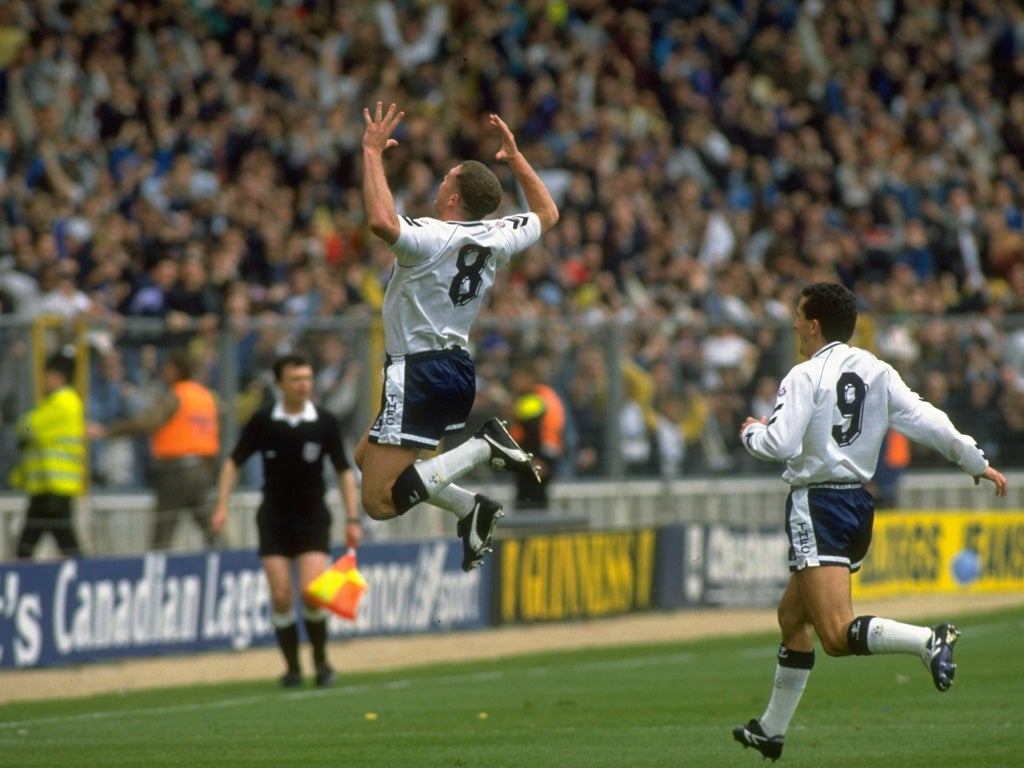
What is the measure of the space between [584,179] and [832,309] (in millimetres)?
13959

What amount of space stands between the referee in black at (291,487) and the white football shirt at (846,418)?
5703 mm

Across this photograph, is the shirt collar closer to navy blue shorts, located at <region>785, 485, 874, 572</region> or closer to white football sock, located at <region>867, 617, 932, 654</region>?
navy blue shorts, located at <region>785, 485, 874, 572</region>

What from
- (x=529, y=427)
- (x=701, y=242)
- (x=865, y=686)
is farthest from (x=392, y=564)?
(x=701, y=242)

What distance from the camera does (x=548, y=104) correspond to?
24.2 meters

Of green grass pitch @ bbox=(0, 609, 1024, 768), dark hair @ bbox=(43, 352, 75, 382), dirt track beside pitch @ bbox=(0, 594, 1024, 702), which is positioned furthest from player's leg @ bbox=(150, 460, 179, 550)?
green grass pitch @ bbox=(0, 609, 1024, 768)

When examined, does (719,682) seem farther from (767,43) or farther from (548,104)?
(767,43)

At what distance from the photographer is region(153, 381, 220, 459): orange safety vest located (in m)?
17.6

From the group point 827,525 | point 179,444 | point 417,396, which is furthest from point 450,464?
point 179,444

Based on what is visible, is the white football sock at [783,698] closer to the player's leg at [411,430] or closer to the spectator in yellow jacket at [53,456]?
the player's leg at [411,430]

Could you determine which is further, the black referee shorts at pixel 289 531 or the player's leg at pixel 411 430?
the black referee shorts at pixel 289 531

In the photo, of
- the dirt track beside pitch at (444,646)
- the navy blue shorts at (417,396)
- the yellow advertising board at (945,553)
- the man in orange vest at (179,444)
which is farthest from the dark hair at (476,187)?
the yellow advertising board at (945,553)

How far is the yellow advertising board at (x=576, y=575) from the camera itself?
19406 mm

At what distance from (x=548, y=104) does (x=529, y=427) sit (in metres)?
6.05

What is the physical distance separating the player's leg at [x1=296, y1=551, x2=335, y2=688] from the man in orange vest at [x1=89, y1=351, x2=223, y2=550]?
2.87m
